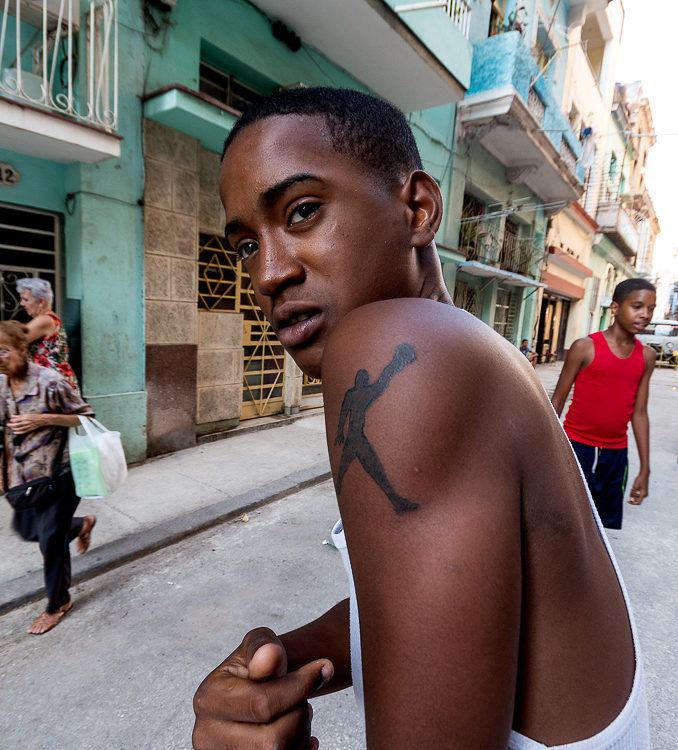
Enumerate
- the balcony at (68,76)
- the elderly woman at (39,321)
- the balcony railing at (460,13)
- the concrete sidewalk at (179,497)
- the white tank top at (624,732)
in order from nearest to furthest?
the white tank top at (624,732), the concrete sidewalk at (179,497), the elderly woman at (39,321), the balcony at (68,76), the balcony railing at (460,13)

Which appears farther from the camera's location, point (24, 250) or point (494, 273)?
point (494, 273)

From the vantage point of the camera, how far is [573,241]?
19.1 m

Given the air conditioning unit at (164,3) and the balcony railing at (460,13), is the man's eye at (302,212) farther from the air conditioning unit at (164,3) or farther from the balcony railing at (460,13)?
the balcony railing at (460,13)

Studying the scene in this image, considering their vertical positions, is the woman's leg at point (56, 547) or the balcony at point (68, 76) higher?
the balcony at point (68, 76)

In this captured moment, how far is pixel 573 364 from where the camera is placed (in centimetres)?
345

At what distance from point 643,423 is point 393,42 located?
5.98 m

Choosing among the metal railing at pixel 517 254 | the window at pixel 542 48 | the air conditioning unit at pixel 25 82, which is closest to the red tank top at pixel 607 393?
the air conditioning unit at pixel 25 82

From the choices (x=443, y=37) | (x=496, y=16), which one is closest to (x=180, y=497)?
(x=443, y=37)

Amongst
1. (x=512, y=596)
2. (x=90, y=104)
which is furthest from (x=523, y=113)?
(x=512, y=596)

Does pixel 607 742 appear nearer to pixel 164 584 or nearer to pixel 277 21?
pixel 164 584

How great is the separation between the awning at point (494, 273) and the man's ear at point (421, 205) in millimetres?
9897

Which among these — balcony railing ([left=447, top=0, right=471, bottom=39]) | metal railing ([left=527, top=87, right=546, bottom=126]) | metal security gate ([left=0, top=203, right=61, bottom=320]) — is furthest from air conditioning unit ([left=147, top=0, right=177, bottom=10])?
metal railing ([left=527, top=87, right=546, bottom=126])

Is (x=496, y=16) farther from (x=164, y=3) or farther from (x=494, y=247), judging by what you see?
(x=164, y=3)

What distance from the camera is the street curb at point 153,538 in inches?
112
